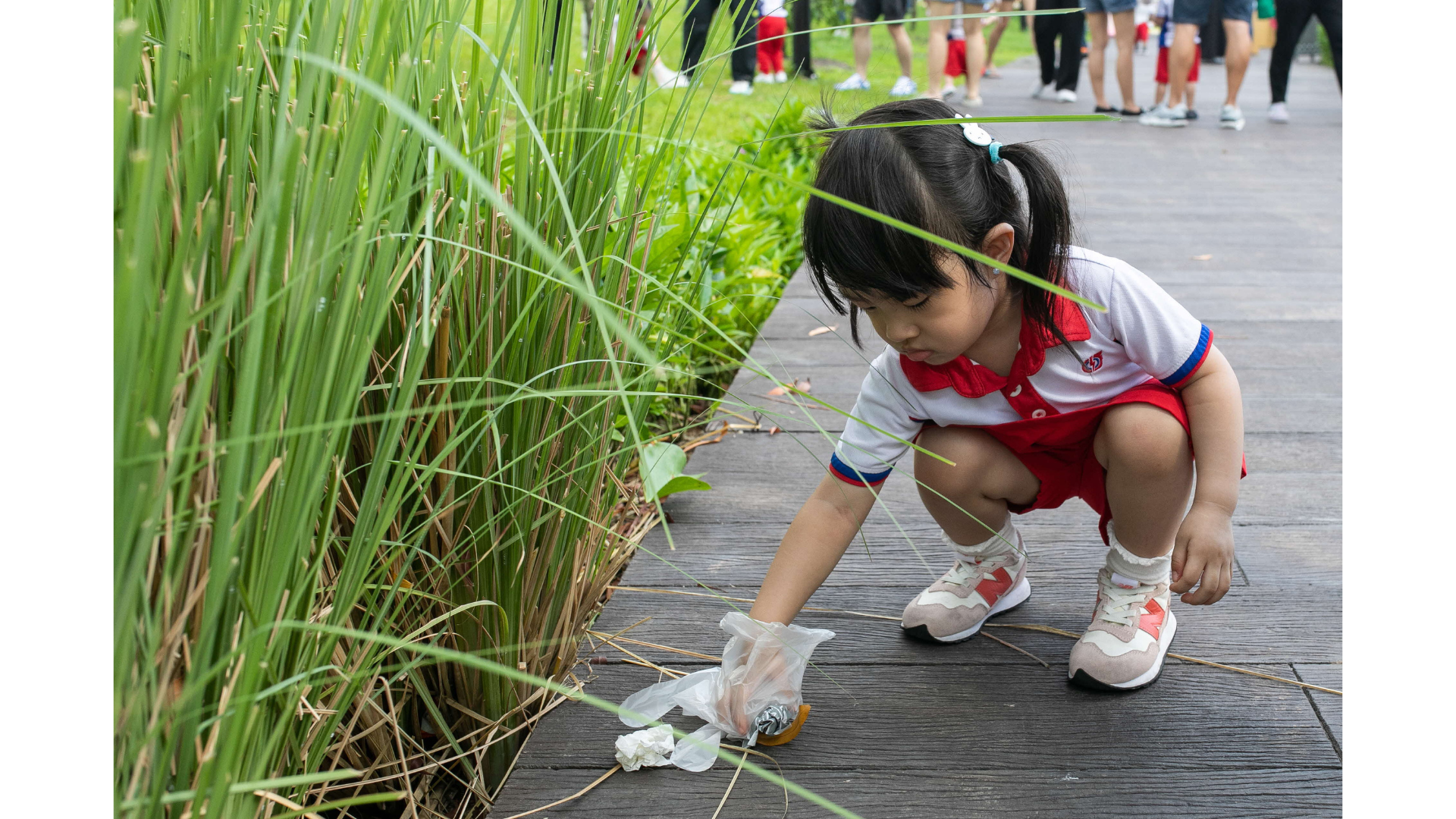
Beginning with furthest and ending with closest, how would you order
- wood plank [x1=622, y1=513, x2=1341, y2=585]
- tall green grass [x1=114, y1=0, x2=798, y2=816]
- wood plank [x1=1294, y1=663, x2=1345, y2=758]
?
wood plank [x1=622, y1=513, x2=1341, y2=585], wood plank [x1=1294, y1=663, x2=1345, y2=758], tall green grass [x1=114, y1=0, x2=798, y2=816]

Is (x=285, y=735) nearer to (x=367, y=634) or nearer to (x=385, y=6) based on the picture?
(x=367, y=634)

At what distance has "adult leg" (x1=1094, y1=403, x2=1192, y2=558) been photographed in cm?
132

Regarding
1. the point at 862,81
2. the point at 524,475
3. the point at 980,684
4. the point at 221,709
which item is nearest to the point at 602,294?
the point at 524,475

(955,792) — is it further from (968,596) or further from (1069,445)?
(1069,445)

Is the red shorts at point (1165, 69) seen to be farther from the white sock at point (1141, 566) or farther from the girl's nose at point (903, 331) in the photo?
the girl's nose at point (903, 331)

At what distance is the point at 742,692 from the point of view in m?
1.19

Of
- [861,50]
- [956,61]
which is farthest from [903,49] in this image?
Result: [956,61]

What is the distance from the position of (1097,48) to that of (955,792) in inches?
253

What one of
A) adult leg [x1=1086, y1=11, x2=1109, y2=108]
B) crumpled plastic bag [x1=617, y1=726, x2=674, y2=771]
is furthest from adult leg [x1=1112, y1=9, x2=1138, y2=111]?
crumpled plastic bag [x1=617, y1=726, x2=674, y2=771]

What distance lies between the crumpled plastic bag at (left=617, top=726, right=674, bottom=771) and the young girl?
0.30 ft

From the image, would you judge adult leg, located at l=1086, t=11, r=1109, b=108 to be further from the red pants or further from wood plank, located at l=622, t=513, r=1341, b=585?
wood plank, located at l=622, t=513, r=1341, b=585

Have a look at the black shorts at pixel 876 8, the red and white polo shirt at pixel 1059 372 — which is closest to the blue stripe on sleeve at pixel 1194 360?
the red and white polo shirt at pixel 1059 372

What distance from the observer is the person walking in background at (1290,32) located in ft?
20.1

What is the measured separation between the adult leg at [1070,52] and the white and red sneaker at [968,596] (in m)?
6.22
